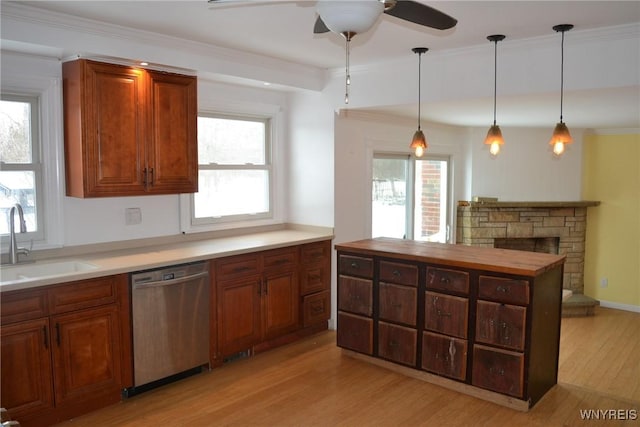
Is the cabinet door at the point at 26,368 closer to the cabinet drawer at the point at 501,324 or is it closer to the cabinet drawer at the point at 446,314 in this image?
the cabinet drawer at the point at 446,314

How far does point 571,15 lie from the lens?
2.99 m

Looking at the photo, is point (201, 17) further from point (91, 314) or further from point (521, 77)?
point (521, 77)

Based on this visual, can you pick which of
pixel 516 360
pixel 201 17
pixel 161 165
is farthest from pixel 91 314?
pixel 516 360

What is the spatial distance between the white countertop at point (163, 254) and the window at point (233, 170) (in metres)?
0.26

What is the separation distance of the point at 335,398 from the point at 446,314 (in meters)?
0.94

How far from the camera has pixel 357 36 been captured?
344cm

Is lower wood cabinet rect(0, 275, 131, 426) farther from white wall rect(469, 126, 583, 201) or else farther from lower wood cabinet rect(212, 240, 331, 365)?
white wall rect(469, 126, 583, 201)

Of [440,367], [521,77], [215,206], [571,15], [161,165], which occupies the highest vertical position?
[571,15]

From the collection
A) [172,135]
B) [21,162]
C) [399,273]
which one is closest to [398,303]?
[399,273]

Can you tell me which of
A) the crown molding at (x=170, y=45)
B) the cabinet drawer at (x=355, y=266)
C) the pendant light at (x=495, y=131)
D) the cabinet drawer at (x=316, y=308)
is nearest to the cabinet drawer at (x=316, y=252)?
the cabinet drawer at (x=316, y=308)

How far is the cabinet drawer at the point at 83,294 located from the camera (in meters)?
2.96

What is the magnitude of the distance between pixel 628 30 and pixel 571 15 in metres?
0.49

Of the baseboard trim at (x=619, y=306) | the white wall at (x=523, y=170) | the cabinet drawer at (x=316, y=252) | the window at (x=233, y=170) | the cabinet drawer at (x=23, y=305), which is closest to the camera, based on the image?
the cabinet drawer at (x=23, y=305)

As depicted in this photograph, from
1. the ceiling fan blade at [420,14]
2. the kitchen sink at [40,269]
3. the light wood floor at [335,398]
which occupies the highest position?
the ceiling fan blade at [420,14]
